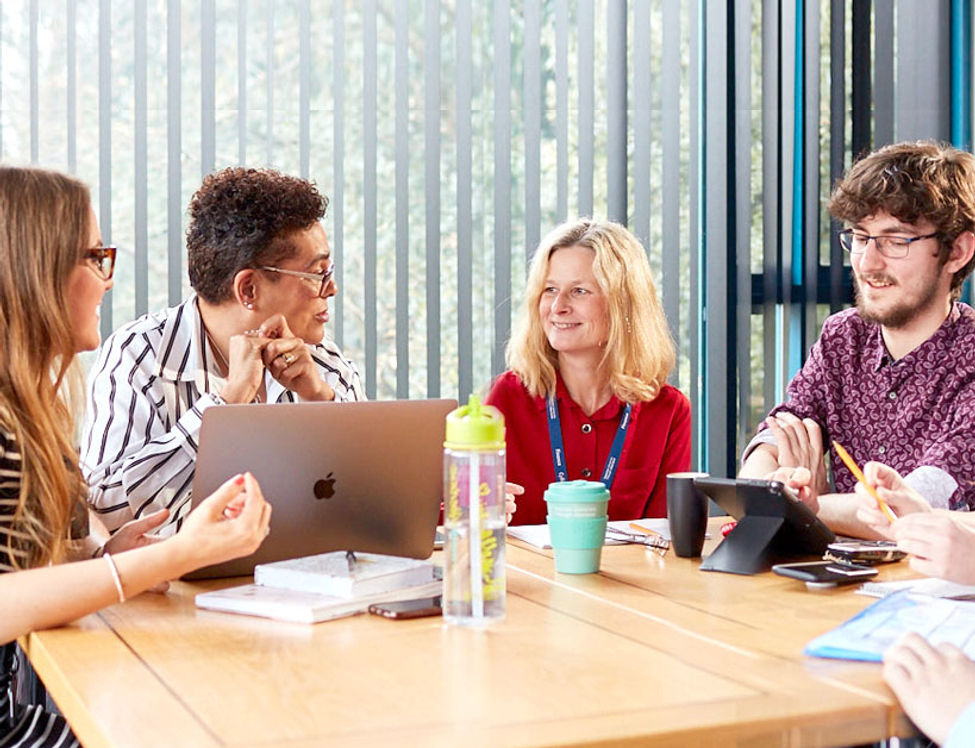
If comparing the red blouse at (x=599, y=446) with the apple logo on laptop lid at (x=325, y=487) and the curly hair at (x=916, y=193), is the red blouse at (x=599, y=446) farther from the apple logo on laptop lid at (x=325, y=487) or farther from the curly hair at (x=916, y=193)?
the apple logo on laptop lid at (x=325, y=487)

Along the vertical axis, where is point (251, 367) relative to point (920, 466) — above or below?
above

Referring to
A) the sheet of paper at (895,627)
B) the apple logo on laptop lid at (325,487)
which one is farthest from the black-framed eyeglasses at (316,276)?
the sheet of paper at (895,627)

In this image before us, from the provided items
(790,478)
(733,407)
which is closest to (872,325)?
(790,478)

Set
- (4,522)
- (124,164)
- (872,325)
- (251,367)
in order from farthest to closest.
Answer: (124,164)
(872,325)
(251,367)
(4,522)

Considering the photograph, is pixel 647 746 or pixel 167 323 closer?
pixel 647 746

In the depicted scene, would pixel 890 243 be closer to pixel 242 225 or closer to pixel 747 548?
pixel 747 548

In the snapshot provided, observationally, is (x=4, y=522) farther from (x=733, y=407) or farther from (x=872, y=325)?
(x=733, y=407)

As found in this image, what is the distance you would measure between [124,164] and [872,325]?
198 cm

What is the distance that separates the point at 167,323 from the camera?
2.41m

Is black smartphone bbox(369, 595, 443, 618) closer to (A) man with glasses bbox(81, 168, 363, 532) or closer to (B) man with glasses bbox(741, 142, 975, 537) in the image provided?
(A) man with glasses bbox(81, 168, 363, 532)

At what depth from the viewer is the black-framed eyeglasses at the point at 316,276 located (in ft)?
8.13

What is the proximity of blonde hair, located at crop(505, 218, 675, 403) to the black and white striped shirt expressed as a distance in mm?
616

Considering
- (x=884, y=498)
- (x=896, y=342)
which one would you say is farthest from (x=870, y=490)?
(x=896, y=342)

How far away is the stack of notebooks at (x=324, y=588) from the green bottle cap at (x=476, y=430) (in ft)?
0.83
